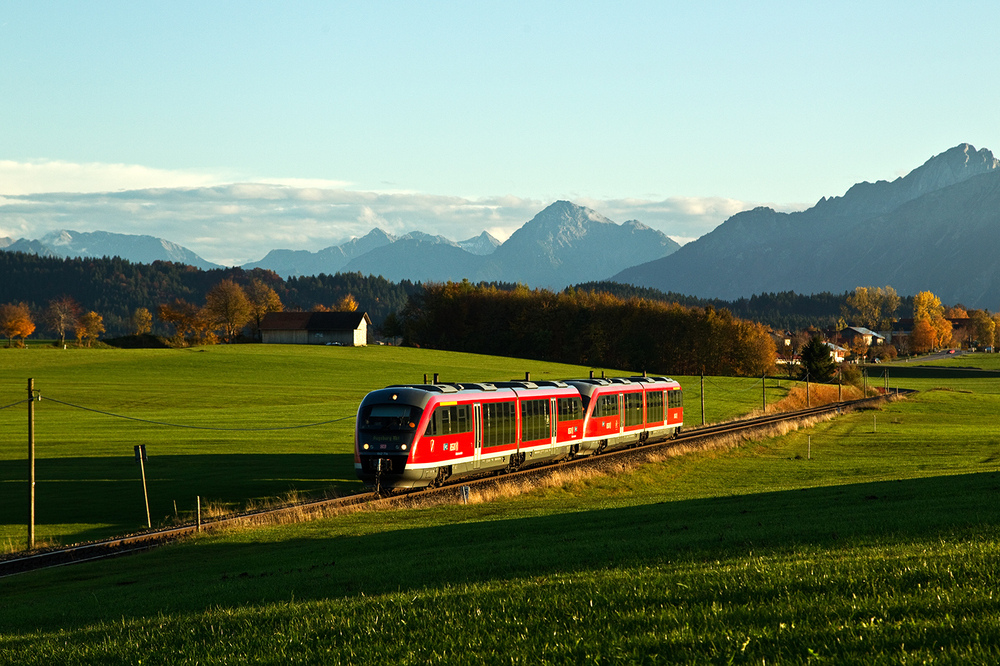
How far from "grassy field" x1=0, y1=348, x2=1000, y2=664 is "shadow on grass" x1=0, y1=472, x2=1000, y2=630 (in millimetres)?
90

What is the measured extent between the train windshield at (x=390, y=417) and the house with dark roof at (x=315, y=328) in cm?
13229

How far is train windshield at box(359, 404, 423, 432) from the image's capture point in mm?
31828

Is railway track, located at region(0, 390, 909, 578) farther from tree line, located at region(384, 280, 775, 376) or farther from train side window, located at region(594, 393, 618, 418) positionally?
tree line, located at region(384, 280, 775, 376)

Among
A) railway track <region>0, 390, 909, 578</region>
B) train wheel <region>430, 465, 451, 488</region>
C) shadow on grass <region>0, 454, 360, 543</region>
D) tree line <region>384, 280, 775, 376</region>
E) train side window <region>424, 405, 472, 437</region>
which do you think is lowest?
shadow on grass <region>0, 454, 360, 543</region>

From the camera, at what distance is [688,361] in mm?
138250

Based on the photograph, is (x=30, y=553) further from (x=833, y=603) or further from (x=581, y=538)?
(x=833, y=603)

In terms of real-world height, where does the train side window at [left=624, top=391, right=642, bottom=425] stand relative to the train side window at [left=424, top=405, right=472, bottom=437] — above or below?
below

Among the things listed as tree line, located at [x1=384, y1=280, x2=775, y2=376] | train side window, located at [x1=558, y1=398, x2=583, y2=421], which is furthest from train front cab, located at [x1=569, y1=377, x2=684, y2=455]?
tree line, located at [x1=384, y1=280, x2=775, y2=376]

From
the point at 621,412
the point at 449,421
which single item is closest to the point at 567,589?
the point at 449,421

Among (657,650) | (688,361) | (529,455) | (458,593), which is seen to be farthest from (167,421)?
(688,361)

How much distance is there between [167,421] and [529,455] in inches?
1354

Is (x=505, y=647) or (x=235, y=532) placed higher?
(x=505, y=647)

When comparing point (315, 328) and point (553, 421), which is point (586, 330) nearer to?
point (315, 328)

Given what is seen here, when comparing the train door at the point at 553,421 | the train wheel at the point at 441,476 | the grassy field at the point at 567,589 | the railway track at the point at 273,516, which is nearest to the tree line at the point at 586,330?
the railway track at the point at 273,516
